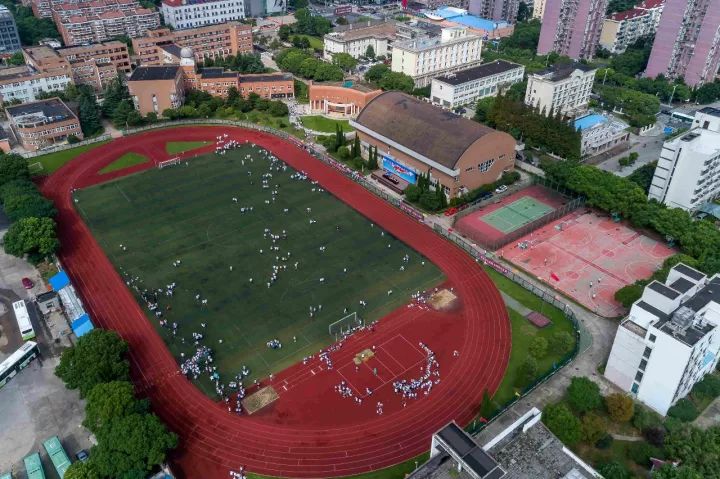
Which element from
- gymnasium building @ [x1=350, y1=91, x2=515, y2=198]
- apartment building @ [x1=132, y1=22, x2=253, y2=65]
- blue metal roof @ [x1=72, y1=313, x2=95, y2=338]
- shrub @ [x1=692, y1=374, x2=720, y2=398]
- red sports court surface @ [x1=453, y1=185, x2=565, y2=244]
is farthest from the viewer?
apartment building @ [x1=132, y1=22, x2=253, y2=65]

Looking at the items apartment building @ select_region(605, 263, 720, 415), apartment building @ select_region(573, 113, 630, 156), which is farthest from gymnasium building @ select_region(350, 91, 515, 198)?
apartment building @ select_region(605, 263, 720, 415)

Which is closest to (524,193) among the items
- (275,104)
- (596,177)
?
(596,177)

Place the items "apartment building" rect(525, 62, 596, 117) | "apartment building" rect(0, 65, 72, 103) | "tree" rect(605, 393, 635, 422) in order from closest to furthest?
1. "tree" rect(605, 393, 635, 422)
2. "apartment building" rect(525, 62, 596, 117)
3. "apartment building" rect(0, 65, 72, 103)

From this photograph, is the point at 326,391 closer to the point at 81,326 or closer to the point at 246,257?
the point at 246,257

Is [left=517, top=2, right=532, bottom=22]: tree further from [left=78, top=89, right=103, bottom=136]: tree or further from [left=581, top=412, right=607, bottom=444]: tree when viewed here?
[left=581, top=412, right=607, bottom=444]: tree

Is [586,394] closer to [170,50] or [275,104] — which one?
[275,104]
